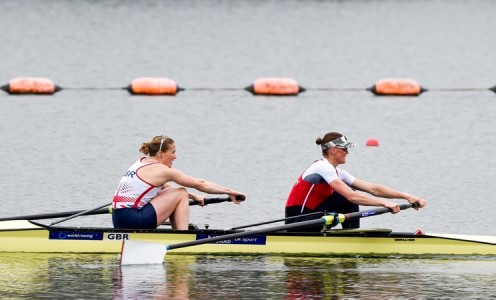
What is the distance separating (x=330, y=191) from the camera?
55.8 ft

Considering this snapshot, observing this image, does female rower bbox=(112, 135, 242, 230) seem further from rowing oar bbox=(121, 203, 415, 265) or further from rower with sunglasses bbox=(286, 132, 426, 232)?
rower with sunglasses bbox=(286, 132, 426, 232)

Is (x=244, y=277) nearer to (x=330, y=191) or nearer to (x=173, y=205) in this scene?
(x=173, y=205)

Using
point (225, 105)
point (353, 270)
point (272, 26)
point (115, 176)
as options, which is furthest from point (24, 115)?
point (272, 26)

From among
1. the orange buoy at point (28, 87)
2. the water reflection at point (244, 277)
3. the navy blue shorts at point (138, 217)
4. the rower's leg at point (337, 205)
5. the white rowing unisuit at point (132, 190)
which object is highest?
the orange buoy at point (28, 87)

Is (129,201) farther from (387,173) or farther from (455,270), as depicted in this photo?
(387,173)

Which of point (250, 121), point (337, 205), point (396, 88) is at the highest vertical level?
point (396, 88)

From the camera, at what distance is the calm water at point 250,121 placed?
595 inches

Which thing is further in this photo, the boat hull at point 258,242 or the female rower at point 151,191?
the boat hull at point 258,242

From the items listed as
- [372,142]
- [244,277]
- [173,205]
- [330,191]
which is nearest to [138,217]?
[173,205]

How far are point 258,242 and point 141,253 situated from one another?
1563mm

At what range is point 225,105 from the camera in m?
34.8

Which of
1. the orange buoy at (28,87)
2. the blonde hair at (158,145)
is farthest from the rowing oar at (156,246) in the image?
the orange buoy at (28,87)

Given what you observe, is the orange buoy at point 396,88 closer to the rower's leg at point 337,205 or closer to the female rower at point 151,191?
the rower's leg at point 337,205

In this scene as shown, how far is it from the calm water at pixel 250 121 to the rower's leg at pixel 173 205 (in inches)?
23.3
